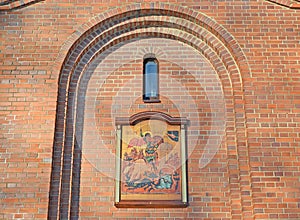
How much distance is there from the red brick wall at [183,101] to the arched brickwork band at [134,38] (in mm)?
19

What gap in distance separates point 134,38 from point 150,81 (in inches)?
33.0

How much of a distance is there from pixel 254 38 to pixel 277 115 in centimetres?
133

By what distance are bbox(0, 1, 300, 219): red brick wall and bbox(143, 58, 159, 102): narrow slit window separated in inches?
4.4

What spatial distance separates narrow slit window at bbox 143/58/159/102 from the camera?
6.90m

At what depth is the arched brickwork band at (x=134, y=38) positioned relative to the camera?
6238 mm

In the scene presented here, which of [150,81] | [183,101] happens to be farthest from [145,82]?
[183,101]

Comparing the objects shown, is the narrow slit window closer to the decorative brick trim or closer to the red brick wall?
the red brick wall

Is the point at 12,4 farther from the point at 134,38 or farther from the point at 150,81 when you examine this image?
the point at 150,81

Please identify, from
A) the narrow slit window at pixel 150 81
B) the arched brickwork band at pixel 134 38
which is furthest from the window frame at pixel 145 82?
the arched brickwork band at pixel 134 38

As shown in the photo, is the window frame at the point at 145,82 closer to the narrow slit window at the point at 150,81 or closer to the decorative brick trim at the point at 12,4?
the narrow slit window at the point at 150,81

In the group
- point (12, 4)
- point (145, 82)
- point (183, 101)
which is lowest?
point (183, 101)

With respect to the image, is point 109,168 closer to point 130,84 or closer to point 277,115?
point 130,84

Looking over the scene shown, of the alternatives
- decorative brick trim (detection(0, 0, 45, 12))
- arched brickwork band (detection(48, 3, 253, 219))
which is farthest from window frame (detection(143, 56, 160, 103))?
decorative brick trim (detection(0, 0, 45, 12))

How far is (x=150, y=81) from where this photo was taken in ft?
23.1
